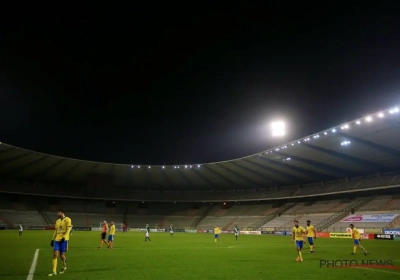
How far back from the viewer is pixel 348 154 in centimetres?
4697

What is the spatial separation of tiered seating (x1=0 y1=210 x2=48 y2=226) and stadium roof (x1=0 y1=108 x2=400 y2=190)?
6.98 m

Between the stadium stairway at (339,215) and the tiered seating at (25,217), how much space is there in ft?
171

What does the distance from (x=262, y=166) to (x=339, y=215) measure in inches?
598

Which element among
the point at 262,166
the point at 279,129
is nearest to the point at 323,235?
the point at 279,129

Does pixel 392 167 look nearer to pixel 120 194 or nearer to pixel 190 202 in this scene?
pixel 190 202

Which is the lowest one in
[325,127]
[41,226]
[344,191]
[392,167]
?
[41,226]

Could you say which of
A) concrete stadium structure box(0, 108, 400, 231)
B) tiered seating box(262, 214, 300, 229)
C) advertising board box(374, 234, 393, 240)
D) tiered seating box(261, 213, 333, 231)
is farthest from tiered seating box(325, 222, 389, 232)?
tiered seating box(262, 214, 300, 229)

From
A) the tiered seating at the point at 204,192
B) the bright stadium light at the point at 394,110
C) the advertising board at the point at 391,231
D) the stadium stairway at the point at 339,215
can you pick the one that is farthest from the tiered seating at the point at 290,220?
the bright stadium light at the point at 394,110

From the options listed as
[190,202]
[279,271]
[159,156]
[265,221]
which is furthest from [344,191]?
[279,271]

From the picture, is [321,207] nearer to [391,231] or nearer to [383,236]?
[383,236]

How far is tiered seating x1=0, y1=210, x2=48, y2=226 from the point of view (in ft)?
211

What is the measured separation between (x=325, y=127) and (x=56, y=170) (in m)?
51.4

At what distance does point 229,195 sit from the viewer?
78.4 m

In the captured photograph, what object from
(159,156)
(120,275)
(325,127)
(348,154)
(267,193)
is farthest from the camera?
(267,193)
